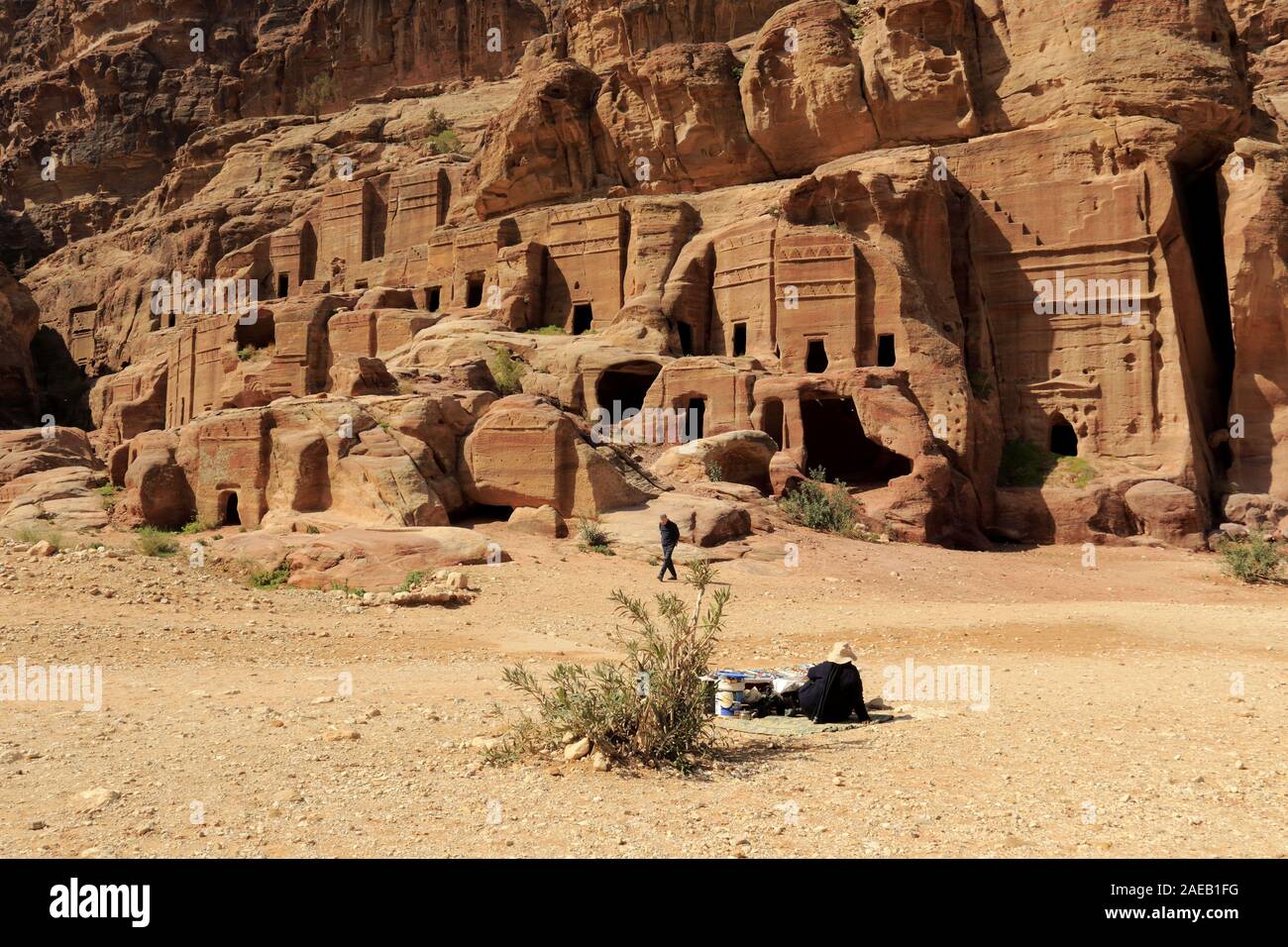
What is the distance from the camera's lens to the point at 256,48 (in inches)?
2970

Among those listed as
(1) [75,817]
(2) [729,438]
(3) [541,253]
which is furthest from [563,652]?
(3) [541,253]

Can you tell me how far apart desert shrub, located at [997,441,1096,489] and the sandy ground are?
14315 millimetres

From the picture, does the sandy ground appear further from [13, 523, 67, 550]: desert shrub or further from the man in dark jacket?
[13, 523, 67, 550]: desert shrub

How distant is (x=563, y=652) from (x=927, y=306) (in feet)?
74.6

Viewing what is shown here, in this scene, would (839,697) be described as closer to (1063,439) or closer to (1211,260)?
(1063,439)

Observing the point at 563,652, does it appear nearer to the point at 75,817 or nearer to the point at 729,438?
the point at 75,817

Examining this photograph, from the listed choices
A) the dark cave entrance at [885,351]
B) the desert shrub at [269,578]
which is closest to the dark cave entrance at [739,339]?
the dark cave entrance at [885,351]

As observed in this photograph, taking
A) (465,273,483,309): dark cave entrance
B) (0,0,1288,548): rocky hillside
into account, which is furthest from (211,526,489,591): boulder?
(465,273,483,309): dark cave entrance

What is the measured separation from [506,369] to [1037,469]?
17446mm

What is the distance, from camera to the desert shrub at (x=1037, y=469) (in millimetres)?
29516

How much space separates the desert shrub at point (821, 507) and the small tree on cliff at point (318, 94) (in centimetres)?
5976

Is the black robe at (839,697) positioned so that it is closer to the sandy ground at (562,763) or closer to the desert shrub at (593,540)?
the sandy ground at (562,763)

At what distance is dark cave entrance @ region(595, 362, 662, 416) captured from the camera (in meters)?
32.8
